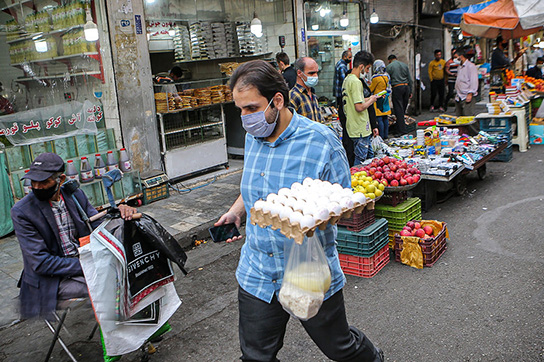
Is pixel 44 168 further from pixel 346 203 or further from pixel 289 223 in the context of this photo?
pixel 346 203

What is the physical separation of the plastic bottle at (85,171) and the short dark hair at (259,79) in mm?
5329

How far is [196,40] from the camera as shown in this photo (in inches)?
399

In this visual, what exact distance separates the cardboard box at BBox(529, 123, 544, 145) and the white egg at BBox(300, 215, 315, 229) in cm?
1072

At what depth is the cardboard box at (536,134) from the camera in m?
10.9

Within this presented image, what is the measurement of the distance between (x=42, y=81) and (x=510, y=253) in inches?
285

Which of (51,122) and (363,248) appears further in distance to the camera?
(51,122)

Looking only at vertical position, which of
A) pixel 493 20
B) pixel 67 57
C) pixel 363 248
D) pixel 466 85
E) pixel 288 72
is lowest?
pixel 363 248

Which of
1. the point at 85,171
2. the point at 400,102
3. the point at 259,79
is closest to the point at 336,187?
the point at 259,79

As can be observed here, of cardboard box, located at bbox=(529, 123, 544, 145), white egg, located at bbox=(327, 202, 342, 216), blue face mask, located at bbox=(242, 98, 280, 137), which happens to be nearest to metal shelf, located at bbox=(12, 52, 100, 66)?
blue face mask, located at bbox=(242, 98, 280, 137)

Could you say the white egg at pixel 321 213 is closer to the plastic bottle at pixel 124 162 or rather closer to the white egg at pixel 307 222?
the white egg at pixel 307 222

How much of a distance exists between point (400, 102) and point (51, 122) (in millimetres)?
8641

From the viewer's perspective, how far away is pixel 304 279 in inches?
88.0

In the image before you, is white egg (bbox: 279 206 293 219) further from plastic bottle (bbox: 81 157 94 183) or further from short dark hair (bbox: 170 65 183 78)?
short dark hair (bbox: 170 65 183 78)

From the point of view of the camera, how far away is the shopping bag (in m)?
2.22
